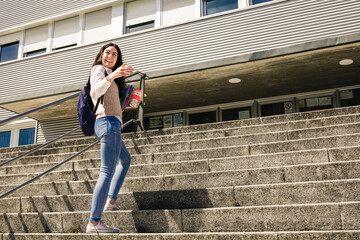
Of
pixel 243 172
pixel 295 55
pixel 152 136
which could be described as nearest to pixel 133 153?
pixel 152 136

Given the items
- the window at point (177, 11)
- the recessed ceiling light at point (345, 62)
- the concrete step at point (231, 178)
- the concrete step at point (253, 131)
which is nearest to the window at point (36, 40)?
the window at point (177, 11)

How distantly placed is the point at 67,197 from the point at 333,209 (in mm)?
2744

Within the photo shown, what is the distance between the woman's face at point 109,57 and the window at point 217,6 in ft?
24.1

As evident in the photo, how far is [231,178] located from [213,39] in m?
6.50

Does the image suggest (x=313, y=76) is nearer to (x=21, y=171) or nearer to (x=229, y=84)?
(x=229, y=84)

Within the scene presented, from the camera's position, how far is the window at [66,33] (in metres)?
12.4

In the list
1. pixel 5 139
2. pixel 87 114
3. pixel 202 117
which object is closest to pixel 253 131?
pixel 87 114


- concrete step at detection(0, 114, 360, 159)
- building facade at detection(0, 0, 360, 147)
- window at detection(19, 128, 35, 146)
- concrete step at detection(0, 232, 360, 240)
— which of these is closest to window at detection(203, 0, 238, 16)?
building facade at detection(0, 0, 360, 147)

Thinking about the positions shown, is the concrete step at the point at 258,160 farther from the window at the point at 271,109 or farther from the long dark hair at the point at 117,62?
the window at the point at 271,109

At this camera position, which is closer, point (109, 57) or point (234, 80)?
point (109, 57)

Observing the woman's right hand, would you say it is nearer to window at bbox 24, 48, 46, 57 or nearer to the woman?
the woman

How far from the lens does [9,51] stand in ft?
44.7

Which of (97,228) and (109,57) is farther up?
(109,57)

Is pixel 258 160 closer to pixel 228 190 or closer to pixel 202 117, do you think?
pixel 228 190
